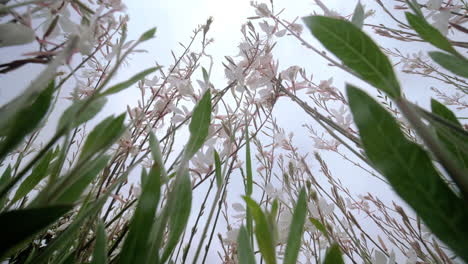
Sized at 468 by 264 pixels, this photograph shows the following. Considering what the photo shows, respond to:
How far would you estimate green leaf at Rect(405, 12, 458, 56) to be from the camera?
23 centimetres

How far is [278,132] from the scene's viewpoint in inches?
33.8

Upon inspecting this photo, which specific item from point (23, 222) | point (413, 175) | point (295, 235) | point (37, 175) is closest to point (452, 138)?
point (413, 175)

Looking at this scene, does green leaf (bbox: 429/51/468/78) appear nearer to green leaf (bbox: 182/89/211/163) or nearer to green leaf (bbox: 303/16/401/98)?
green leaf (bbox: 303/16/401/98)

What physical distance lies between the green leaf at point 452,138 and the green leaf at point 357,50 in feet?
0.17

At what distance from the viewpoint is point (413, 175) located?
0.55ft

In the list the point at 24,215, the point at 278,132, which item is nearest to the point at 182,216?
the point at 24,215

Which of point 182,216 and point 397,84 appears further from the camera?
point 182,216

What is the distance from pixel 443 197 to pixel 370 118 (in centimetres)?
6

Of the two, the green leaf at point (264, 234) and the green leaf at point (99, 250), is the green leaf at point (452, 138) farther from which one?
the green leaf at point (99, 250)

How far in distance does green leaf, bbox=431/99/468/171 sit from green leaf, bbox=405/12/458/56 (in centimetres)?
5

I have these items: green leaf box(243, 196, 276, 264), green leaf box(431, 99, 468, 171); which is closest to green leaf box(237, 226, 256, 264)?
green leaf box(243, 196, 276, 264)

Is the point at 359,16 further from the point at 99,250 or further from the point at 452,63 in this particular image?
the point at 99,250

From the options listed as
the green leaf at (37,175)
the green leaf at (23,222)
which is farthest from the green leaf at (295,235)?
the green leaf at (37,175)

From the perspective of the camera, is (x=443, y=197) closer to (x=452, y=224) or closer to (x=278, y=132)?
(x=452, y=224)
